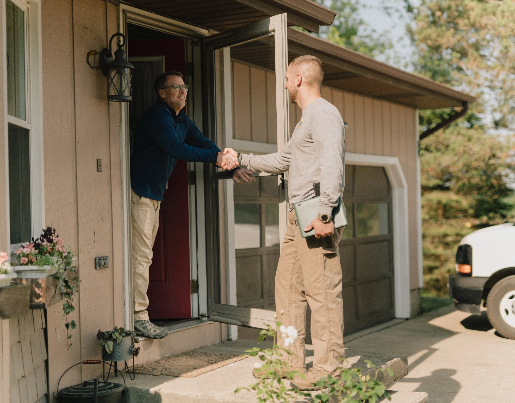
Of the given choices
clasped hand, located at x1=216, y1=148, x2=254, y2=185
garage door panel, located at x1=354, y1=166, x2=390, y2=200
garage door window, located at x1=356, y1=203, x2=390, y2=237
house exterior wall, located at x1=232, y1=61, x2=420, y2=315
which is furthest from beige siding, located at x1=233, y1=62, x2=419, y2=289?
clasped hand, located at x1=216, y1=148, x2=254, y2=185

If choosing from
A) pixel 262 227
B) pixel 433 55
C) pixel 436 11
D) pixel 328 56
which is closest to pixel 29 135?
pixel 262 227

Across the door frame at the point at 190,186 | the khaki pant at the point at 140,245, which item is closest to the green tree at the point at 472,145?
the door frame at the point at 190,186

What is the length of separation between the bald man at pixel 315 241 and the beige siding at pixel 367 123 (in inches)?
71.7

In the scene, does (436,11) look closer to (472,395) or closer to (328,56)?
(328,56)

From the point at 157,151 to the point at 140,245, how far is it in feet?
2.37

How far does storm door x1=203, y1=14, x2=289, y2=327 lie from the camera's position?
449 cm

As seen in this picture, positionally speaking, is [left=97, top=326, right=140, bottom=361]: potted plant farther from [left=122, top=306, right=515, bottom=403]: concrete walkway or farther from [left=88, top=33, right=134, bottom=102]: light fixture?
[left=88, top=33, right=134, bottom=102]: light fixture

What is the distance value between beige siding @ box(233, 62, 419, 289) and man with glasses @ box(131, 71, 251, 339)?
1.07 m

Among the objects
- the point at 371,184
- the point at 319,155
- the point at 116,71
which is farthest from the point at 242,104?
the point at 371,184

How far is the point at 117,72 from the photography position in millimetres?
4207

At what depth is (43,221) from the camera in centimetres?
372

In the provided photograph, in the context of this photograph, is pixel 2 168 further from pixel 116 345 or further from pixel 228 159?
pixel 228 159

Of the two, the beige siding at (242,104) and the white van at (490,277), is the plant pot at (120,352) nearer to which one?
the beige siding at (242,104)

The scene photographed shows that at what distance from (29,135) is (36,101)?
216 millimetres
